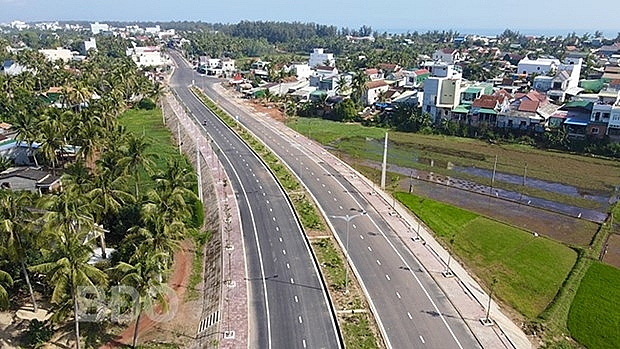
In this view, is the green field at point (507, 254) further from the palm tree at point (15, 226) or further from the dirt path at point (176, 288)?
the palm tree at point (15, 226)

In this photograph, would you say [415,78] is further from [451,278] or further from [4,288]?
[4,288]

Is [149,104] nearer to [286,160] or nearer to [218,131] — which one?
[218,131]

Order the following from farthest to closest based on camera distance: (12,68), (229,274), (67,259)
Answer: (12,68), (229,274), (67,259)

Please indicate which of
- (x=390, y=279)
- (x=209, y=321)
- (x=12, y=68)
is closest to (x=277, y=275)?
(x=209, y=321)

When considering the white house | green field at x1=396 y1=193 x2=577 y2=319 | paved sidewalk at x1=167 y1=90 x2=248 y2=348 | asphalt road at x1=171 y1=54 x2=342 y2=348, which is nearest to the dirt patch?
green field at x1=396 y1=193 x2=577 y2=319

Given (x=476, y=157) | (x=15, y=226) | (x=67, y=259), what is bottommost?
(x=476, y=157)

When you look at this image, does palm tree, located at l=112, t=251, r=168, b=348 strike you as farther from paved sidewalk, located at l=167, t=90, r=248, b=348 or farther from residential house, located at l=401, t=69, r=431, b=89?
residential house, located at l=401, t=69, r=431, b=89
